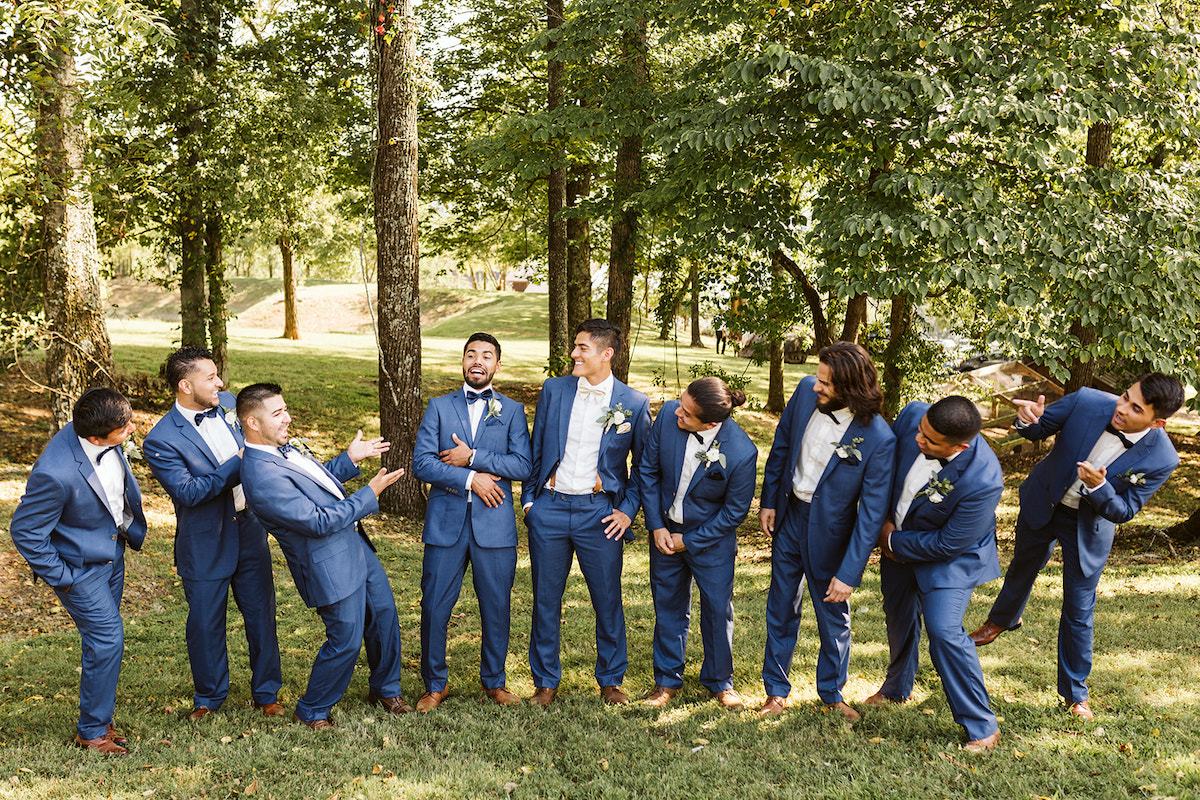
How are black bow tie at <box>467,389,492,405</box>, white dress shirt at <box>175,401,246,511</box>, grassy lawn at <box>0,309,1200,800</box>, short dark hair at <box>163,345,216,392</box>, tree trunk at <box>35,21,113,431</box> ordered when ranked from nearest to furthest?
grassy lawn at <box>0,309,1200,800</box>
short dark hair at <box>163,345,216,392</box>
white dress shirt at <box>175,401,246,511</box>
black bow tie at <box>467,389,492,405</box>
tree trunk at <box>35,21,113,431</box>

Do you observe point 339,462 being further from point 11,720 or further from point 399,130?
point 399,130

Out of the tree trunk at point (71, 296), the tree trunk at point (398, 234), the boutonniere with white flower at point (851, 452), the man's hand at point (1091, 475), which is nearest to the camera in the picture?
the man's hand at point (1091, 475)

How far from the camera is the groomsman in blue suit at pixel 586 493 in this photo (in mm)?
5074

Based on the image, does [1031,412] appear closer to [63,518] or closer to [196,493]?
[196,493]

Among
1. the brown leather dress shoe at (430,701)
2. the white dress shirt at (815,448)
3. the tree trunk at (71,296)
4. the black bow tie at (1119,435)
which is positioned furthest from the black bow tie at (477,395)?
the tree trunk at (71,296)

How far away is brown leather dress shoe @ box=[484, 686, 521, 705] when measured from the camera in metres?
5.12

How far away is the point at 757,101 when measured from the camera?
773cm

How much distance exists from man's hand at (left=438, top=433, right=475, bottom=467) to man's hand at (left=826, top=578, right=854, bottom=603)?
2204 millimetres

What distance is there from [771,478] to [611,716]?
1705mm

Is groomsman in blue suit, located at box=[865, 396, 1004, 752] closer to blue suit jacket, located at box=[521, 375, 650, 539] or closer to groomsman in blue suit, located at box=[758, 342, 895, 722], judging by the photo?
groomsman in blue suit, located at box=[758, 342, 895, 722]

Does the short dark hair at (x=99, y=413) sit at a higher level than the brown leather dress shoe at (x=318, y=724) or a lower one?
higher

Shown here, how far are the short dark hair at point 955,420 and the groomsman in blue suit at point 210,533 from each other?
377 centimetres

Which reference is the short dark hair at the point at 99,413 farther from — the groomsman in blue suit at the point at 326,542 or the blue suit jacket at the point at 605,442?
the blue suit jacket at the point at 605,442

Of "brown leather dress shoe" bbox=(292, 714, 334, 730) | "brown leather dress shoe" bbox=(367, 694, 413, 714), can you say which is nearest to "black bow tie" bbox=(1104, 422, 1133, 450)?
"brown leather dress shoe" bbox=(367, 694, 413, 714)
